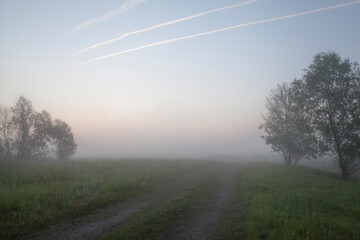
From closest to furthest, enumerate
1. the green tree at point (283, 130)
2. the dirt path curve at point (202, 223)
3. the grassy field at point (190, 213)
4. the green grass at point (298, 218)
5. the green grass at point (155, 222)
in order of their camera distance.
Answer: the green grass at point (298, 218), the green grass at point (155, 222), the grassy field at point (190, 213), the dirt path curve at point (202, 223), the green tree at point (283, 130)

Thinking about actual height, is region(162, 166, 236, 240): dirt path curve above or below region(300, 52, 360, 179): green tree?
below

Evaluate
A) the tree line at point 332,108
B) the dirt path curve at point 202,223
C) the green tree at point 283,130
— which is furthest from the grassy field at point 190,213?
the green tree at point 283,130

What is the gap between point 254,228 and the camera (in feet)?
22.1

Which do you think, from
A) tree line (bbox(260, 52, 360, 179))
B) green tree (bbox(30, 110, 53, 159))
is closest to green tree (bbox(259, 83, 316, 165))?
tree line (bbox(260, 52, 360, 179))

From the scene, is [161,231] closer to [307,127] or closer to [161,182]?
[161,182]

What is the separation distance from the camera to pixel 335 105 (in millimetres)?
20484

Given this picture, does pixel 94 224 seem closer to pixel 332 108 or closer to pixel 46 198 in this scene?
pixel 46 198

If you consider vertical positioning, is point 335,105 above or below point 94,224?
above

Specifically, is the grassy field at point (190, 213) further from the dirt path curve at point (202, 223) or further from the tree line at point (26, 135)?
the tree line at point (26, 135)

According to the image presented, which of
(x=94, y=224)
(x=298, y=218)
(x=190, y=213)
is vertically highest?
(x=298, y=218)

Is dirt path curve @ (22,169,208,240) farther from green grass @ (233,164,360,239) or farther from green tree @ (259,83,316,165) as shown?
green tree @ (259,83,316,165)

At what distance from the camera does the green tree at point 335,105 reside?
65.8 feet

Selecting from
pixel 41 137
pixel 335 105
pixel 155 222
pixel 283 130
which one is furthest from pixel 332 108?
pixel 41 137

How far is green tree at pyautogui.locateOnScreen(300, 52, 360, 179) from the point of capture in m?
20.0
